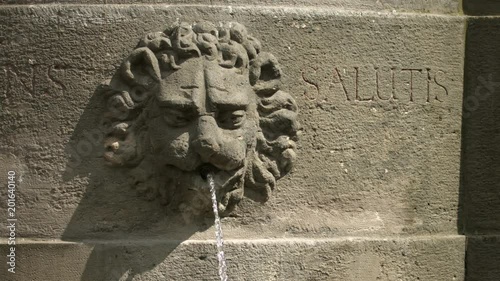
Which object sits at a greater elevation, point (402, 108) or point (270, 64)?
point (270, 64)

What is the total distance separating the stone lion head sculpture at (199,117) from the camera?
340cm

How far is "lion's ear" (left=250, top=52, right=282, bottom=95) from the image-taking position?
11.7ft

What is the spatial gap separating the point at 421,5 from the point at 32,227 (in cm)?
185

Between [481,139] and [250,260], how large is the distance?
45.9 inches

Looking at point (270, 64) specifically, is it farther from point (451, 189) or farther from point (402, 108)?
point (451, 189)

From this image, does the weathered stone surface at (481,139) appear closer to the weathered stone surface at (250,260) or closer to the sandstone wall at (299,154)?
the sandstone wall at (299,154)

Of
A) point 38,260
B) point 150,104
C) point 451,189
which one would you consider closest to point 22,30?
point 150,104

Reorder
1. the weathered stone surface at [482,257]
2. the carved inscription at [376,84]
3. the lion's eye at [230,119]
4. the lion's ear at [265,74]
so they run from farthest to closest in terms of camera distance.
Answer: the weathered stone surface at [482,257], the carved inscription at [376,84], the lion's ear at [265,74], the lion's eye at [230,119]

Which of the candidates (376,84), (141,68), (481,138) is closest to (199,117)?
(141,68)

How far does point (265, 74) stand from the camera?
11.9ft

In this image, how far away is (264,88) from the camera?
141 inches

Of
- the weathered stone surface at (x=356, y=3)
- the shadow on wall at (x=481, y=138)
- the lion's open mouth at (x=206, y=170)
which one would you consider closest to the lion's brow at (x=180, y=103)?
the lion's open mouth at (x=206, y=170)

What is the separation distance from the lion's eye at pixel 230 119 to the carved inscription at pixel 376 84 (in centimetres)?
36

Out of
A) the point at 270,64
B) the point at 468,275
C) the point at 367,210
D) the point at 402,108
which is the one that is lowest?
the point at 468,275
